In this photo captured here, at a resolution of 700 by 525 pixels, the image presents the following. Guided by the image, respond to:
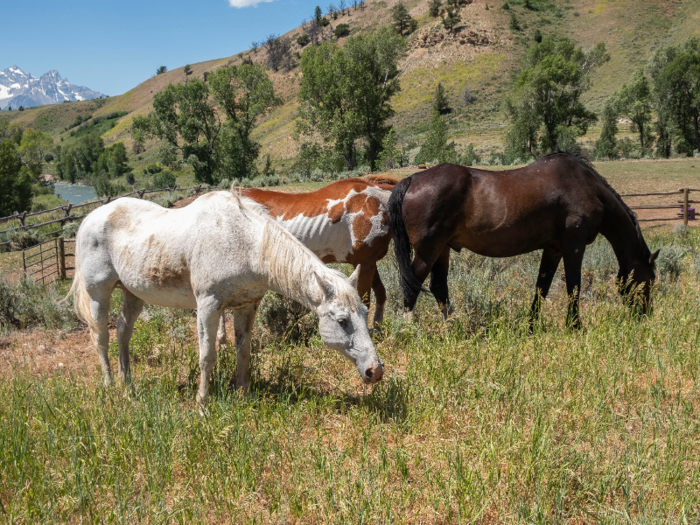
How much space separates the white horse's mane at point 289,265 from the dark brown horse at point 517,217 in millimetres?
2292

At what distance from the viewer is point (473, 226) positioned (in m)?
5.60

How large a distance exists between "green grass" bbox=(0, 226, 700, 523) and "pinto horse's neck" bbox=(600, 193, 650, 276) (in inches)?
49.2

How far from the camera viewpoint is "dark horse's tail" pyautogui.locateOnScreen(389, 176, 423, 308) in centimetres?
568

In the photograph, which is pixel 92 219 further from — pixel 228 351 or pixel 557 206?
pixel 557 206

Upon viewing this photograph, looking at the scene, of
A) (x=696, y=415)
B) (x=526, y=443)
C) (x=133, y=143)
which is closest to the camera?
(x=526, y=443)

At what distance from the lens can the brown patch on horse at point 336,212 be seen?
5.86 meters

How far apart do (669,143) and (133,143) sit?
415 ft

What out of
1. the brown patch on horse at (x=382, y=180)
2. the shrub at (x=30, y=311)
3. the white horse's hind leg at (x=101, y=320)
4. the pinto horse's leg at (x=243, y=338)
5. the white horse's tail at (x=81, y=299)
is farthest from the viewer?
the shrub at (x=30, y=311)

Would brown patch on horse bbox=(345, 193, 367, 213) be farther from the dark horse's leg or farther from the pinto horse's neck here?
the pinto horse's neck

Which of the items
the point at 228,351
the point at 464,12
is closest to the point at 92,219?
the point at 228,351

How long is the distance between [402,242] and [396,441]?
298 cm

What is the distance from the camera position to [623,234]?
5742mm

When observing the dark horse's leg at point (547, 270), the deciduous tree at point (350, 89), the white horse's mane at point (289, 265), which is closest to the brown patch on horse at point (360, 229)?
the white horse's mane at point (289, 265)

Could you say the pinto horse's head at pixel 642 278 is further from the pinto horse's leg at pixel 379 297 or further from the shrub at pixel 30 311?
the shrub at pixel 30 311
